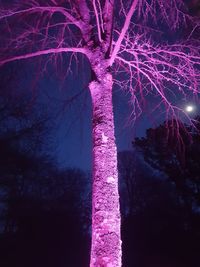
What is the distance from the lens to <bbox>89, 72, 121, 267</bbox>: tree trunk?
152 inches

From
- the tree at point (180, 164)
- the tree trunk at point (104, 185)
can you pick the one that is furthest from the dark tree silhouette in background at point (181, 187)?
the tree trunk at point (104, 185)

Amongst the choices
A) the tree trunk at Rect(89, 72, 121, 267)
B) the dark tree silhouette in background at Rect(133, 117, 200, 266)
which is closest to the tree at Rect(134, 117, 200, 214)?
the dark tree silhouette in background at Rect(133, 117, 200, 266)

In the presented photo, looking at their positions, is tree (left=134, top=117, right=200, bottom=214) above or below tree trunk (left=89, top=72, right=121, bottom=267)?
above

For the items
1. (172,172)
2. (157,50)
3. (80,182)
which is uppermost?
(80,182)

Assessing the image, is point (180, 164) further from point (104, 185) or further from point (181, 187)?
point (104, 185)

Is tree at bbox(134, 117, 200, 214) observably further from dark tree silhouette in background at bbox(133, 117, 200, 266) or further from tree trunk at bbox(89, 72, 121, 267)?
tree trunk at bbox(89, 72, 121, 267)

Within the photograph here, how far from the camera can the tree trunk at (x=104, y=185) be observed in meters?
3.87

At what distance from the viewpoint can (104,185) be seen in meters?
4.27

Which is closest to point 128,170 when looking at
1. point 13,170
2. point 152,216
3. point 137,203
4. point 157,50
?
point 137,203

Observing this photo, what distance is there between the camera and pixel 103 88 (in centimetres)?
506

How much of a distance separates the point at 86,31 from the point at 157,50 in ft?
4.42

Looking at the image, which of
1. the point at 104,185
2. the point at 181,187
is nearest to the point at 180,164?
the point at 181,187

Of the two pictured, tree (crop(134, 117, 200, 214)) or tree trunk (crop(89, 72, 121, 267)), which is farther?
tree (crop(134, 117, 200, 214))

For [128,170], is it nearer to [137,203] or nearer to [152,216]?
[137,203]
